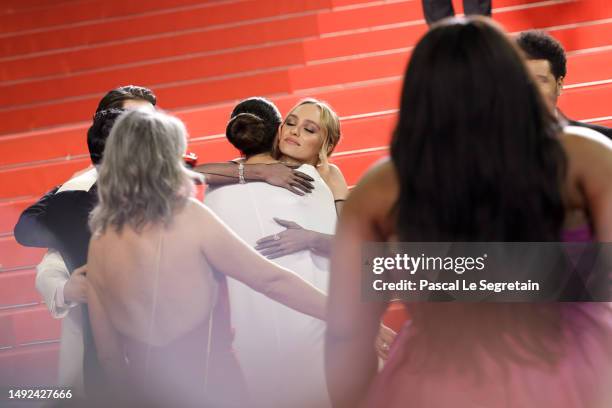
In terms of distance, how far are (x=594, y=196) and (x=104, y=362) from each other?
1.13 metres

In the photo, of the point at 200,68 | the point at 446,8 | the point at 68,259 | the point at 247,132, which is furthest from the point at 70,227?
the point at 200,68

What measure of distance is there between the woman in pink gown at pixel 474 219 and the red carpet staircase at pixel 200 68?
152 centimetres

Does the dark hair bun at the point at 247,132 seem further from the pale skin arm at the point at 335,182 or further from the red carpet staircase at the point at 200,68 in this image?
the red carpet staircase at the point at 200,68

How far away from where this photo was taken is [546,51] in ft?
7.53

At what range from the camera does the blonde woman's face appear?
2.50 m

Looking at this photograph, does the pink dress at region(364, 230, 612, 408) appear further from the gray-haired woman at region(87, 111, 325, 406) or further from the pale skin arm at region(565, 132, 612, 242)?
the gray-haired woman at region(87, 111, 325, 406)

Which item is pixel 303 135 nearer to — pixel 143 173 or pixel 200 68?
pixel 143 173

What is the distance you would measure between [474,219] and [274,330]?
1179 millimetres

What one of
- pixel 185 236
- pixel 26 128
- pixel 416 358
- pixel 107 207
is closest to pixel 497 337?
pixel 416 358

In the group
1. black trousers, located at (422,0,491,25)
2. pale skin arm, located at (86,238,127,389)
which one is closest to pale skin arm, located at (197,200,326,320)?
pale skin arm, located at (86,238,127,389)

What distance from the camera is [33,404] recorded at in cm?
196

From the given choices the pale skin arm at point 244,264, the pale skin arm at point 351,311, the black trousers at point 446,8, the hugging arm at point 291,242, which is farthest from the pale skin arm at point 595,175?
the black trousers at point 446,8

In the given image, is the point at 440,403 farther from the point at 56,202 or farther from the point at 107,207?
the point at 56,202

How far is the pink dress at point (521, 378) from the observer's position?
1108 millimetres
